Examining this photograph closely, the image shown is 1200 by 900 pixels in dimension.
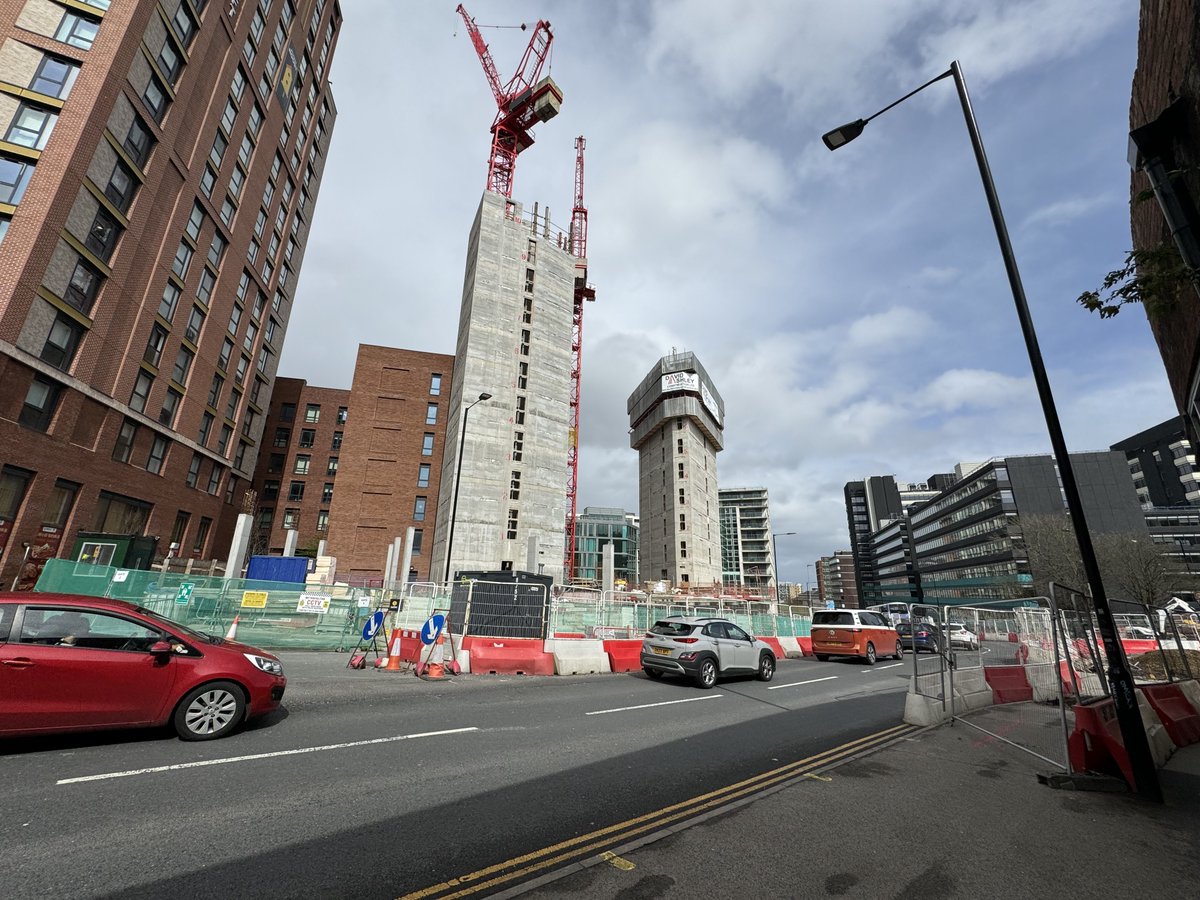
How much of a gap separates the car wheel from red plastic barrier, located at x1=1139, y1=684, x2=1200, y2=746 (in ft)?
39.9

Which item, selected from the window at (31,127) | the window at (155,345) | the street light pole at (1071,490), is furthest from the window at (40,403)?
the street light pole at (1071,490)

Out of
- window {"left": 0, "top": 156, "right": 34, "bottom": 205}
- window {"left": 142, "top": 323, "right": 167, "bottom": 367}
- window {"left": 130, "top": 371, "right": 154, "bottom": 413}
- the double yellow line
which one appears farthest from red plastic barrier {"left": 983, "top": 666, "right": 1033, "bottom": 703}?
window {"left": 142, "top": 323, "right": 167, "bottom": 367}

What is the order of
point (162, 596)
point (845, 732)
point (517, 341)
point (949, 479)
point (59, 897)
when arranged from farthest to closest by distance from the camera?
1. point (949, 479)
2. point (517, 341)
3. point (162, 596)
4. point (845, 732)
5. point (59, 897)

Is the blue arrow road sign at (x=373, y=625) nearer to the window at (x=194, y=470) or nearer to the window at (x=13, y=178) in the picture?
the window at (x=13, y=178)

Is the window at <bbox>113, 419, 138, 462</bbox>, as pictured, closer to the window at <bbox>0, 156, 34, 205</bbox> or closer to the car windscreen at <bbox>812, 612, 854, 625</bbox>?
the window at <bbox>0, 156, 34, 205</bbox>

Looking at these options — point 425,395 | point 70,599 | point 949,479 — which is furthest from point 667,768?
point 949,479

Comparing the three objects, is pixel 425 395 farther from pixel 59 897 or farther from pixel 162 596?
pixel 59 897

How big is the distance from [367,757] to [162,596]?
1515cm

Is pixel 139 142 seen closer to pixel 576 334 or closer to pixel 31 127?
pixel 31 127

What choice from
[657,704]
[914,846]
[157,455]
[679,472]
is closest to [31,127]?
[157,455]

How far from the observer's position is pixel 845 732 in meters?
8.26

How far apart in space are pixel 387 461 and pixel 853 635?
45687mm

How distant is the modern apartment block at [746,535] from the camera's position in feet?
452

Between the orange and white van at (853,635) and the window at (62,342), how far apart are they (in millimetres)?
34677
